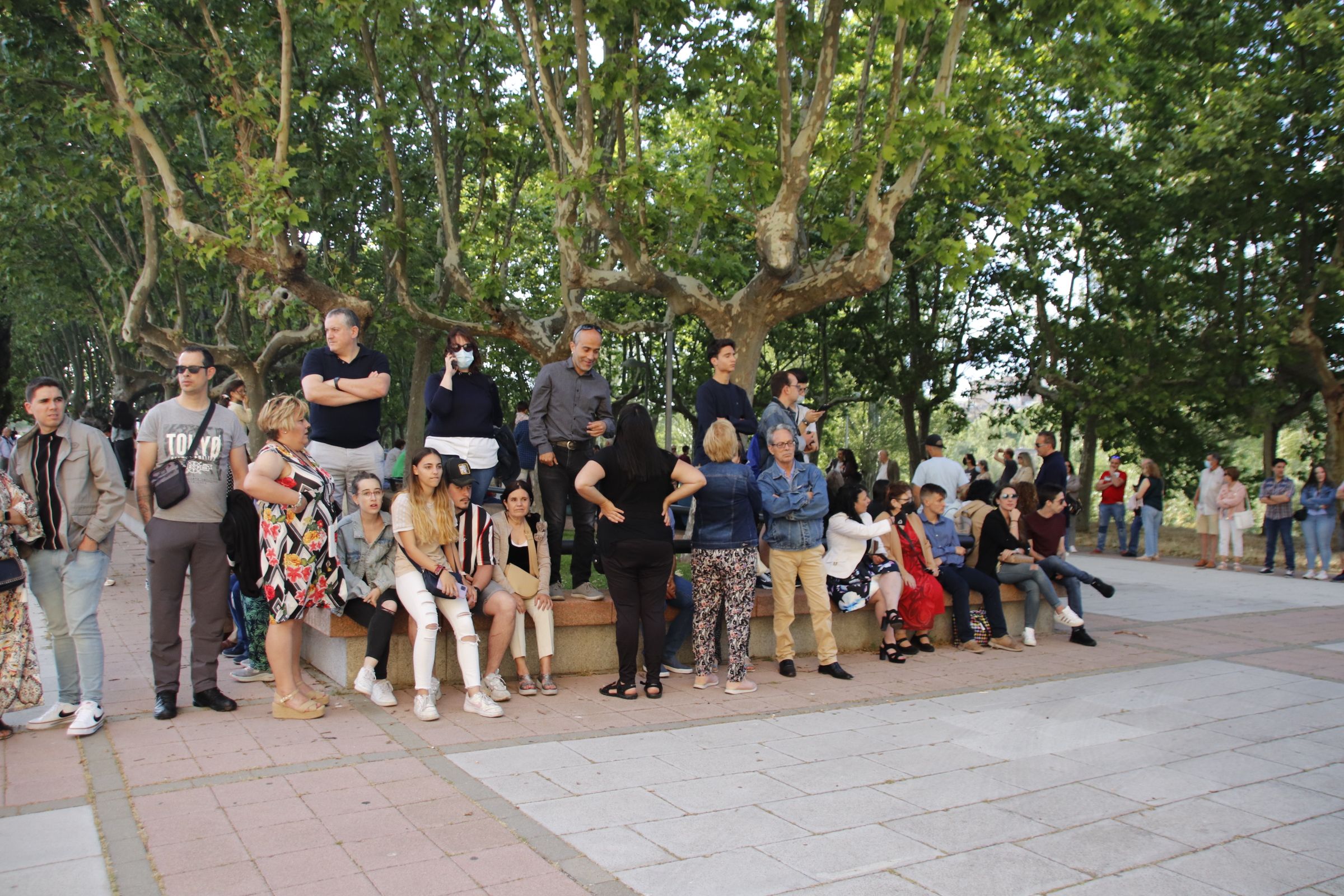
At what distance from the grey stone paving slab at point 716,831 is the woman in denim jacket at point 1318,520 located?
14.4 metres

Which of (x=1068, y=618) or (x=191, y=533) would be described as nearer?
(x=191, y=533)

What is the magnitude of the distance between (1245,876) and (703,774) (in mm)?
2455

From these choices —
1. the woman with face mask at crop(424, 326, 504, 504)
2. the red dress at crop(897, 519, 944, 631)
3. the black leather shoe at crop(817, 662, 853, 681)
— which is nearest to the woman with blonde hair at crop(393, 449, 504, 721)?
the woman with face mask at crop(424, 326, 504, 504)

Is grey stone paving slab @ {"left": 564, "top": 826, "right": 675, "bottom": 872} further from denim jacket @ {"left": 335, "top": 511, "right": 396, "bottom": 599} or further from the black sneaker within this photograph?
the black sneaker

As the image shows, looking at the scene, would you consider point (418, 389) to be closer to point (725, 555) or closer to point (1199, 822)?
point (725, 555)

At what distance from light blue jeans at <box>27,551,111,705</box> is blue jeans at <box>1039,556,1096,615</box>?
773 cm

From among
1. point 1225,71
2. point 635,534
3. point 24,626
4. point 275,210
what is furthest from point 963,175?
point 1225,71

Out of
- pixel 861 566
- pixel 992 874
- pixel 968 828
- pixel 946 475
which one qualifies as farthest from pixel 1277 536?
pixel 992 874

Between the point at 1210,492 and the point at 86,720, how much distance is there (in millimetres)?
17357

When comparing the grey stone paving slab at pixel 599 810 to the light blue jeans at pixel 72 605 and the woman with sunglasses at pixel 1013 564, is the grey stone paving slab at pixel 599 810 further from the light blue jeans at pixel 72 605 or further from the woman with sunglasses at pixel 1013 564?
the woman with sunglasses at pixel 1013 564

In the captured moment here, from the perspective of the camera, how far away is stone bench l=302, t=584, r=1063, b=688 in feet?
22.7

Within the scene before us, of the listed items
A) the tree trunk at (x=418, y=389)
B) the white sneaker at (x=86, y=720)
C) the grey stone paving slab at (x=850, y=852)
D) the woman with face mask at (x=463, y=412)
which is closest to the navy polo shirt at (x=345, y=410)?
the woman with face mask at (x=463, y=412)

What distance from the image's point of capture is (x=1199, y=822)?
494cm

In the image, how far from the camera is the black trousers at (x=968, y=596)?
29.8ft
